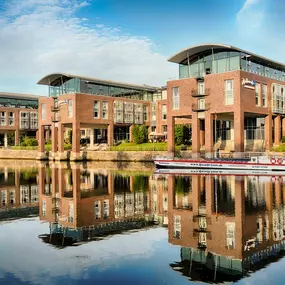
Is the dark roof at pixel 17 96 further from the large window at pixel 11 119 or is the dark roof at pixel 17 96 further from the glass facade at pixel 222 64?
the glass facade at pixel 222 64

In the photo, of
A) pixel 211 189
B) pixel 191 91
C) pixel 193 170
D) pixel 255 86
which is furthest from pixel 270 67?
pixel 211 189

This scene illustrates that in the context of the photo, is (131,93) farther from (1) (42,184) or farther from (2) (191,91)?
(1) (42,184)

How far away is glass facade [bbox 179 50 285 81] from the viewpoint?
5053 cm

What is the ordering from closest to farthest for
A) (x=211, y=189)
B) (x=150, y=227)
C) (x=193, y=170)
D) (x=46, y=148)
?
1. (x=150, y=227)
2. (x=211, y=189)
3. (x=193, y=170)
4. (x=46, y=148)

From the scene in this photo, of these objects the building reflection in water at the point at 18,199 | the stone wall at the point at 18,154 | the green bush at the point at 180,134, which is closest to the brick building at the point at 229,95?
the green bush at the point at 180,134

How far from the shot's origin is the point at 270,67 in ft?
188

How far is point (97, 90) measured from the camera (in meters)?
72.4

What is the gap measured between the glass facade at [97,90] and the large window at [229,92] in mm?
27583

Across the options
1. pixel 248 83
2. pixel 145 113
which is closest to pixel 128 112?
pixel 145 113

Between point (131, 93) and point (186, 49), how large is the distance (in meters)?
29.1

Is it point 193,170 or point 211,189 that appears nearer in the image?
point 211,189

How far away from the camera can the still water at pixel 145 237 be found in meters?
10.5

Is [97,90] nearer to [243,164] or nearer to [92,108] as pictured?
[92,108]

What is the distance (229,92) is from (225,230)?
123 ft
